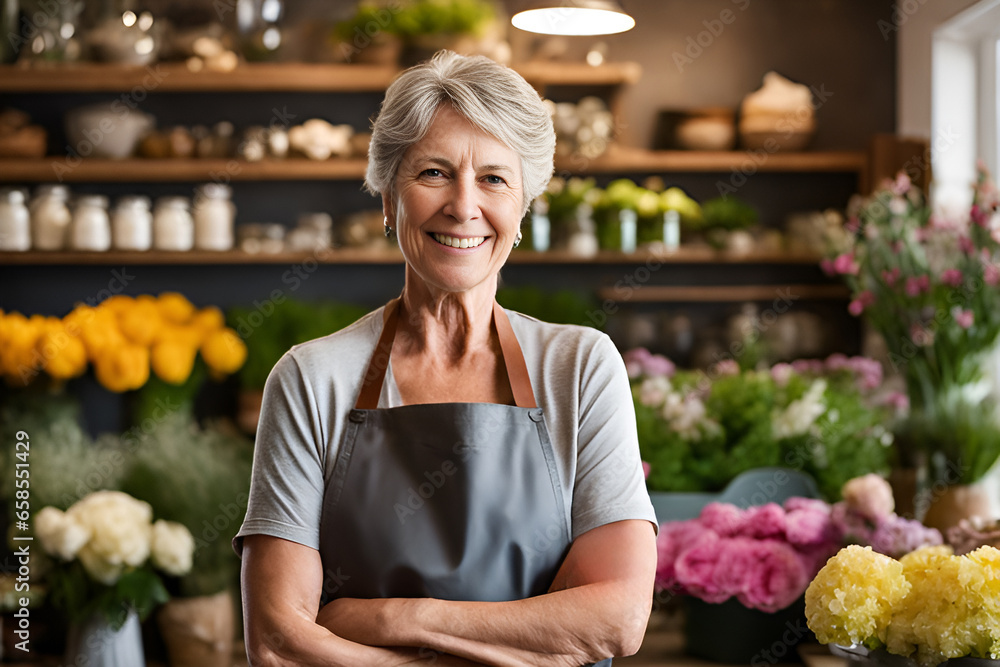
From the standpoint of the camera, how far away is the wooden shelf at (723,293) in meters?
3.83

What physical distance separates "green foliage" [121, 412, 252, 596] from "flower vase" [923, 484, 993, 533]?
5.56 feet

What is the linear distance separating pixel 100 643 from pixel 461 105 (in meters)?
1.46

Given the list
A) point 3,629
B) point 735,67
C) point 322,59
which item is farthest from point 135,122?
point 735,67

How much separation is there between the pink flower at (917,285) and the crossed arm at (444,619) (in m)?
1.73

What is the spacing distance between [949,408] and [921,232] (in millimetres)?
482

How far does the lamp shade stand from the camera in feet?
6.39

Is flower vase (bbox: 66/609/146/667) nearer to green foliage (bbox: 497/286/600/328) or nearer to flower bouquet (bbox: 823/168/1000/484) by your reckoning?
green foliage (bbox: 497/286/600/328)

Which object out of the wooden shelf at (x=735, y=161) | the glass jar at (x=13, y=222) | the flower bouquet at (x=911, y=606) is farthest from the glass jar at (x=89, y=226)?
the flower bouquet at (x=911, y=606)

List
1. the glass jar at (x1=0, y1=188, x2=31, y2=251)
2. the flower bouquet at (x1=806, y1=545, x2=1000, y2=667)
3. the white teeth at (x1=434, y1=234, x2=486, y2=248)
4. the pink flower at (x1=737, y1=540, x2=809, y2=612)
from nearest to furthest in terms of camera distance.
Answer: the flower bouquet at (x1=806, y1=545, x2=1000, y2=667) → the white teeth at (x1=434, y1=234, x2=486, y2=248) → the pink flower at (x1=737, y1=540, x2=809, y2=612) → the glass jar at (x1=0, y1=188, x2=31, y2=251)

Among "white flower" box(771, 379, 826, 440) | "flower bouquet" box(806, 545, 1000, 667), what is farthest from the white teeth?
"white flower" box(771, 379, 826, 440)

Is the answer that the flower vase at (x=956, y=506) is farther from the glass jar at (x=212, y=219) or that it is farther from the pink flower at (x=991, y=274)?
the glass jar at (x=212, y=219)

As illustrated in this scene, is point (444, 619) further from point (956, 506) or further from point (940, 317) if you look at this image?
point (940, 317)

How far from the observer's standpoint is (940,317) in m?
2.57

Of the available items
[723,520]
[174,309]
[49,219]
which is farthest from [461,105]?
[49,219]
